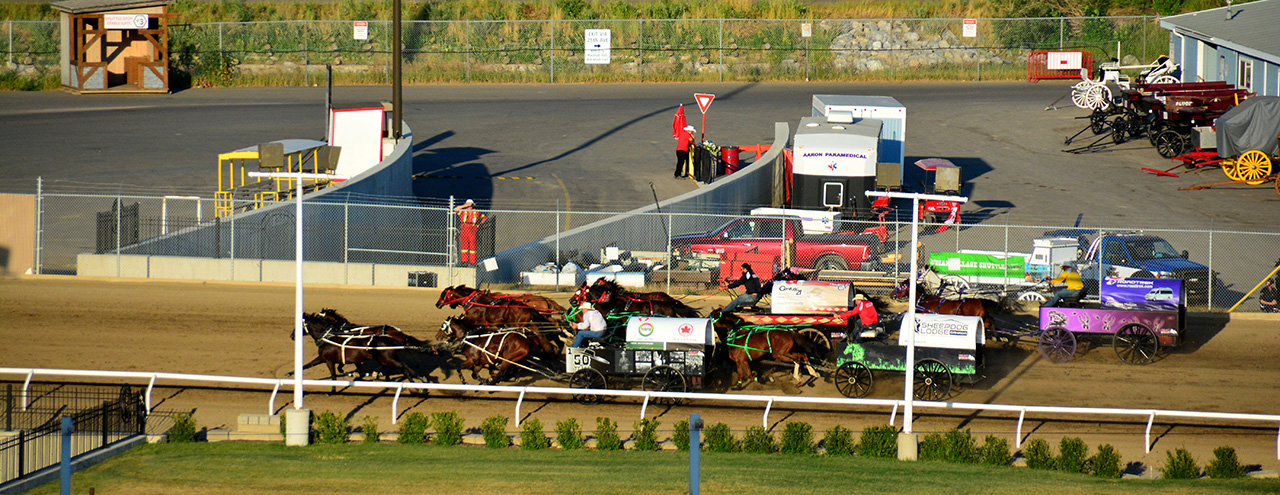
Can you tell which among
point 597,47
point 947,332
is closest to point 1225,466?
point 947,332

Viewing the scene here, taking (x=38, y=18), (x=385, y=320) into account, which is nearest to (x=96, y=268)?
(x=385, y=320)

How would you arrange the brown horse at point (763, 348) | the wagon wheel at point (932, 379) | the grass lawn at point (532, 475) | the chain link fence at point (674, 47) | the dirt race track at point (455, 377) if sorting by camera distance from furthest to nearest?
the chain link fence at point (674, 47)
the brown horse at point (763, 348)
the wagon wheel at point (932, 379)
the dirt race track at point (455, 377)
the grass lawn at point (532, 475)

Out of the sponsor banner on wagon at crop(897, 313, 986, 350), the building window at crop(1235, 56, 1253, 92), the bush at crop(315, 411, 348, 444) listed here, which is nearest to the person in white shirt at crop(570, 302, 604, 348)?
the bush at crop(315, 411, 348, 444)

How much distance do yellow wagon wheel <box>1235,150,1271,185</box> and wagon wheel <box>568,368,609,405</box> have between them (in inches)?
1058

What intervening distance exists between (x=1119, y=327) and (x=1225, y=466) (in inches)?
212

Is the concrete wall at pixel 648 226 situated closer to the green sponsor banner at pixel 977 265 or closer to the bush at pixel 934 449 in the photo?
the green sponsor banner at pixel 977 265

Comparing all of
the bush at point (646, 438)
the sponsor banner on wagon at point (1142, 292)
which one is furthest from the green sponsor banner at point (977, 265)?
the bush at point (646, 438)

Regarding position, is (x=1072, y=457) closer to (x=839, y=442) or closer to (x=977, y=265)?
(x=839, y=442)

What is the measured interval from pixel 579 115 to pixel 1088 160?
63.4 feet

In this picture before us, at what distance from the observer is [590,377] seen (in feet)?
61.2

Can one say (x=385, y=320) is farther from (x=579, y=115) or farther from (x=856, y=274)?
(x=579, y=115)

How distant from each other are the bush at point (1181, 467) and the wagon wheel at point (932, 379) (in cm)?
371

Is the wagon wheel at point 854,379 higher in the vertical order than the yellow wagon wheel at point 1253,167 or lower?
lower

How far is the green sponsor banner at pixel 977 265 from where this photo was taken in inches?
1008
